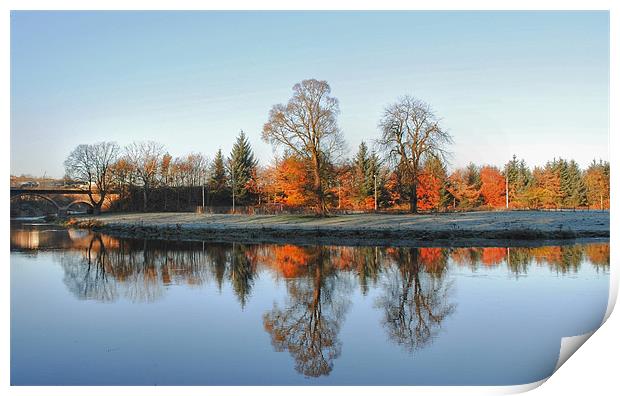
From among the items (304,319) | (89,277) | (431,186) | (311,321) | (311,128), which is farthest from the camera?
(431,186)

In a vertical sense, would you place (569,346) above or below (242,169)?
below

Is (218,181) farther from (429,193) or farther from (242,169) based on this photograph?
(429,193)

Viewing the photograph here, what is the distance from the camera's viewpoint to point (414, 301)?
9164 mm

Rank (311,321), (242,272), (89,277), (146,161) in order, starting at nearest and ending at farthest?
(311,321) → (89,277) → (242,272) → (146,161)

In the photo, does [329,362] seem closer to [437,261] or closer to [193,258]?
[437,261]

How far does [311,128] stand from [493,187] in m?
16.2

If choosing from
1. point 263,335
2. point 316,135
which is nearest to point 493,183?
point 316,135

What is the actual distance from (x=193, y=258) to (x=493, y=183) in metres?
27.5

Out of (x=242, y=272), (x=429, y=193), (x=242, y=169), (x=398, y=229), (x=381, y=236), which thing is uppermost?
(x=242, y=169)

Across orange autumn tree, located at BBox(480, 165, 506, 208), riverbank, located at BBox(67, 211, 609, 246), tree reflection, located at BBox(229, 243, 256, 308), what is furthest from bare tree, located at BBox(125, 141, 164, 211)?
orange autumn tree, located at BBox(480, 165, 506, 208)

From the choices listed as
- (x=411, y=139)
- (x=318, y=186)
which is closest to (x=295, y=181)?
Answer: (x=318, y=186)

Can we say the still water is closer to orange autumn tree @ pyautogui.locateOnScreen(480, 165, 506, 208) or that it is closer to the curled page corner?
the curled page corner

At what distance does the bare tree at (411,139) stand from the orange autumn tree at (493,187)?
30.6 feet
